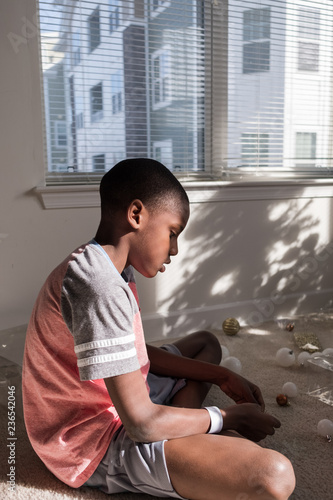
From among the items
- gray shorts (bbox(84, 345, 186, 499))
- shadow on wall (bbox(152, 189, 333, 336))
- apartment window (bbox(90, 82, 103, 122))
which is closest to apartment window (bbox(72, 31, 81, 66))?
apartment window (bbox(90, 82, 103, 122))

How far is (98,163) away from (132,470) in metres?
1.41

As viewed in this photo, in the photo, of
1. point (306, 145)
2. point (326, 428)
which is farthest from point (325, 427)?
point (306, 145)

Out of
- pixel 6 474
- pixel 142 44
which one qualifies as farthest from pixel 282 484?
pixel 142 44

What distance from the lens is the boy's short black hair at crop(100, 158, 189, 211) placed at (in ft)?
3.46

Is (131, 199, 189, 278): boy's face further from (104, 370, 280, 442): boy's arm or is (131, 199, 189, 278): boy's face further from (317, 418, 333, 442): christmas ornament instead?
(317, 418, 333, 442): christmas ornament

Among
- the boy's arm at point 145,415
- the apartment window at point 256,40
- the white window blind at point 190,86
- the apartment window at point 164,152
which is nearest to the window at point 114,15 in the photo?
the white window blind at point 190,86

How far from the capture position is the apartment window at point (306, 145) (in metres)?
2.66

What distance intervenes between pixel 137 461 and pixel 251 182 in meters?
1.63

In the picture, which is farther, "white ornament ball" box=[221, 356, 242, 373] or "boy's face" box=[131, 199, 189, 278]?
"white ornament ball" box=[221, 356, 242, 373]

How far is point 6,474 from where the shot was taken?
131 cm

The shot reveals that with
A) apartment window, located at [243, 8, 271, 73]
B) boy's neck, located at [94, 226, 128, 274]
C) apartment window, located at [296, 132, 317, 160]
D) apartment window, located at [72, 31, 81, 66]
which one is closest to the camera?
boy's neck, located at [94, 226, 128, 274]

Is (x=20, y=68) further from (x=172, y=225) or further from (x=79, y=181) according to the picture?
(x=172, y=225)

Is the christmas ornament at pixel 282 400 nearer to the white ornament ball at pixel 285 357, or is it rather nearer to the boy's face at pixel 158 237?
the white ornament ball at pixel 285 357

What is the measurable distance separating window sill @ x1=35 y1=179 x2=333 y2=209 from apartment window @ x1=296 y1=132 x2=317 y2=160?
0.16m
